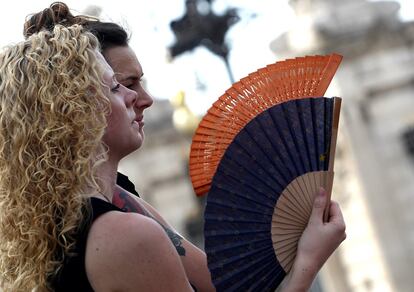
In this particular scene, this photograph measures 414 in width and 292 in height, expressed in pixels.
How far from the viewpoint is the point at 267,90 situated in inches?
118

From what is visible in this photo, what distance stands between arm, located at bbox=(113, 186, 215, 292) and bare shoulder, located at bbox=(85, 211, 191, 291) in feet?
1.51

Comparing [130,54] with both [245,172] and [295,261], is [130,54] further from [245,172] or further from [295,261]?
[295,261]

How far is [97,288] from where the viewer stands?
8.35ft

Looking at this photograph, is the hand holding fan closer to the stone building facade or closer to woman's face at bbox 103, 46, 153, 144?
woman's face at bbox 103, 46, 153, 144

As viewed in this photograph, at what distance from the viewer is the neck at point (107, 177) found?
276 centimetres

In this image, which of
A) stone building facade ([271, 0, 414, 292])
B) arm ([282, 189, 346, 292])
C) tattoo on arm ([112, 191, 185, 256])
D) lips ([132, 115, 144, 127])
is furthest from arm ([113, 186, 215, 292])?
stone building facade ([271, 0, 414, 292])

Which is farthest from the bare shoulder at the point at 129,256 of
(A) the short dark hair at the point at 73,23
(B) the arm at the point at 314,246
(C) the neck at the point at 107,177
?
(A) the short dark hair at the point at 73,23

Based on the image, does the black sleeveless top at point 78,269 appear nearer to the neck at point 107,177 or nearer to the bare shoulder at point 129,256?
the bare shoulder at point 129,256

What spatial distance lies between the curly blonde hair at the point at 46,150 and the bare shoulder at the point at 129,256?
3.2 inches

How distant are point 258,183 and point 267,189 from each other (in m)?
0.03

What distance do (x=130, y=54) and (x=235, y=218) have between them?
595 mm

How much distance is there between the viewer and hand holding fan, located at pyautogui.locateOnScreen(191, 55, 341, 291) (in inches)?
110

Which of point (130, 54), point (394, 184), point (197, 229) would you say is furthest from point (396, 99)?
point (130, 54)

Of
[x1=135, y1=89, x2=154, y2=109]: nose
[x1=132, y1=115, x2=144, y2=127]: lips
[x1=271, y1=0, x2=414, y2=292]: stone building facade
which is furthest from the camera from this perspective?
[x1=271, y1=0, x2=414, y2=292]: stone building facade
